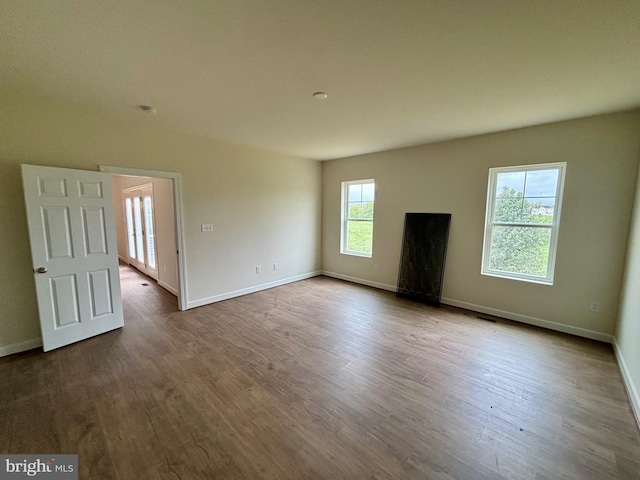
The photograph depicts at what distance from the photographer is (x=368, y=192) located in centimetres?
521

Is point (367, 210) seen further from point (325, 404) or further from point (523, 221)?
point (325, 404)

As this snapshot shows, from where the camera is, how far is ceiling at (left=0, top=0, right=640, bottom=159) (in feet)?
4.69

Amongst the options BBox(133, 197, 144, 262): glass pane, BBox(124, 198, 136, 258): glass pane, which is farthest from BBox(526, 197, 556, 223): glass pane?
BBox(124, 198, 136, 258): glass pane

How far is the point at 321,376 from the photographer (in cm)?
238

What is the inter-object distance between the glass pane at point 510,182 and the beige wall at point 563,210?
0.17 metres

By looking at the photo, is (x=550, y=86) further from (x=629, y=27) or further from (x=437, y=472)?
(x=437, y=472)

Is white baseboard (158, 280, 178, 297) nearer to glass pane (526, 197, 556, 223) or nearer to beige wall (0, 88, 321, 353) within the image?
beige wall (0, 88, 321, 353)

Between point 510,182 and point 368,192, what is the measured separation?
2.33 meters

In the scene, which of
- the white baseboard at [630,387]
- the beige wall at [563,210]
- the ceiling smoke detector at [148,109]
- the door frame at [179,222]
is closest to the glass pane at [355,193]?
the beige wall at [563,210]

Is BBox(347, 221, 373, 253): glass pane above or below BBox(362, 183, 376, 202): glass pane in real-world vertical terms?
below

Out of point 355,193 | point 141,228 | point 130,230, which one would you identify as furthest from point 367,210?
point 130,230

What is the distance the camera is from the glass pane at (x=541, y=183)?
3.28 m

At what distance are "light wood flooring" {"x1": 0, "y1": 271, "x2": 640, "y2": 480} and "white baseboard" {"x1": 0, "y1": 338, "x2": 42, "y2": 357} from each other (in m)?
0.14

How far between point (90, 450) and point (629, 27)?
4136 mm
